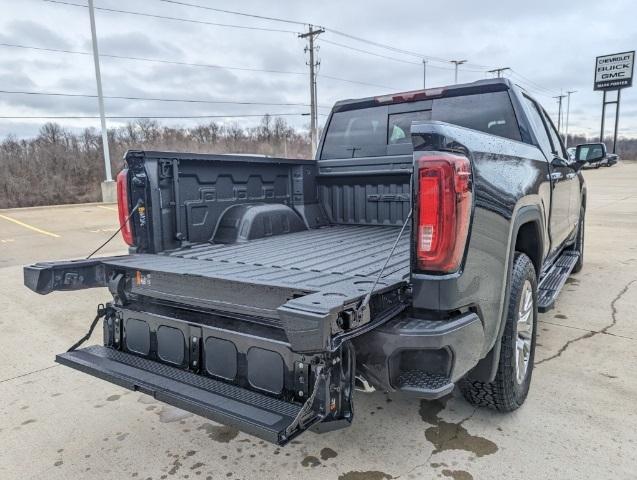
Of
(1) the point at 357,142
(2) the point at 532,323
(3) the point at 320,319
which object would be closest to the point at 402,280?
(3) the point at 320,319

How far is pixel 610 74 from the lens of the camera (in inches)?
1766

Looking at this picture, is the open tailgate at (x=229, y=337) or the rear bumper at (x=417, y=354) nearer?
the open tailgate at (x=229, y=337)

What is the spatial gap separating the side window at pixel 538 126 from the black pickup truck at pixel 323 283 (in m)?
0.03

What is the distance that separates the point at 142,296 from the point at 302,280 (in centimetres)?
111

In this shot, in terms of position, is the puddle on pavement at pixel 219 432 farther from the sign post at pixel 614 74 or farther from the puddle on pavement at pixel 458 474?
the sign post at pixel 614 74

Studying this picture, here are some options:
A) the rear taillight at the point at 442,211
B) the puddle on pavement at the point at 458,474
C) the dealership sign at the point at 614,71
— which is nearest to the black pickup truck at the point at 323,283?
the rear taillight at the point at 442,211

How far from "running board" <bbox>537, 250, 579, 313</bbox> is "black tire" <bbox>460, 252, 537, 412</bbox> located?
64 cm

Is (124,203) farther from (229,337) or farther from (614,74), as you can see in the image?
(614,74)

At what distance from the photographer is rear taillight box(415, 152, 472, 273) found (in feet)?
6.50

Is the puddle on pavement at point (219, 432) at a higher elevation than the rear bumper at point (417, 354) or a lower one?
lower

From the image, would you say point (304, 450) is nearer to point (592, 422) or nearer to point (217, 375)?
point (217, 375)

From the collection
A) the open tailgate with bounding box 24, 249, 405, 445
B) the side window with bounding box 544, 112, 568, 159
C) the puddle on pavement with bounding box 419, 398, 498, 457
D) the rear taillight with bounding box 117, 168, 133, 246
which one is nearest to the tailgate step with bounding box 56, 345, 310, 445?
the open tailgate with bounding box 24, 249, 405, 445

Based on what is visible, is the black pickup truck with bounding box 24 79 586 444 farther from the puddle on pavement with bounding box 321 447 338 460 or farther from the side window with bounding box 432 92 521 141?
the puddle on pavement with bounding box 321 447 338 460

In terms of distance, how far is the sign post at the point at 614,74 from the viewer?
4355cm
